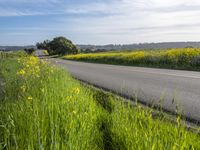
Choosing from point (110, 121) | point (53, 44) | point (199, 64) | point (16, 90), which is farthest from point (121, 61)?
point (53, 44)

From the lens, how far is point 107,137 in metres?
4.83

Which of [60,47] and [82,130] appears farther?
[60,47]

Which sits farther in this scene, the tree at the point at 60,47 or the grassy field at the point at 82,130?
the tree at the point at 60,47

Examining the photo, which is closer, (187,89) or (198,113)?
(198,113)

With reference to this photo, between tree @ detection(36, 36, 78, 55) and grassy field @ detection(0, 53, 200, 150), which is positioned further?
tree @ detection(36, 36, 78, 55)

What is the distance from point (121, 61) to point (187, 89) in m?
21.9

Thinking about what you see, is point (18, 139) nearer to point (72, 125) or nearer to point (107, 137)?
point (72, 125)

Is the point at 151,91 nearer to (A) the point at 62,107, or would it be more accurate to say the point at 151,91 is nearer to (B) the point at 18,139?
(A) the point at 62,107

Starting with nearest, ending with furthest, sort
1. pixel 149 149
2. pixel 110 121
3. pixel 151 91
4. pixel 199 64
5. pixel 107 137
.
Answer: pixel 149 149 → pixel 107 137 → pixel 110 121 → pixel 151 91 → pixel 199 64

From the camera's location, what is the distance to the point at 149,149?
3361 millimetres

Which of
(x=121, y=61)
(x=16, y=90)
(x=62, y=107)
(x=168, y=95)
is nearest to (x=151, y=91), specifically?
(x=168, y=95)

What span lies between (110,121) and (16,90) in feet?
9.75

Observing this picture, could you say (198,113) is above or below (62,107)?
below

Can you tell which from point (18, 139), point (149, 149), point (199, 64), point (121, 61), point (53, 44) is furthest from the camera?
point (53, 44)
